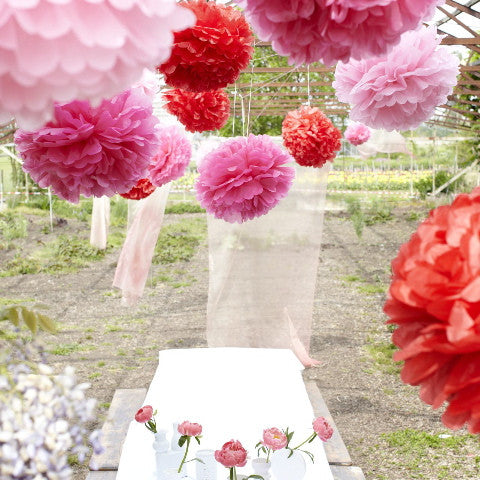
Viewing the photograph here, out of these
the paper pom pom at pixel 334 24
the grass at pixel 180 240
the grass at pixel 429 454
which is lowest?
the grass at pixel 180 240

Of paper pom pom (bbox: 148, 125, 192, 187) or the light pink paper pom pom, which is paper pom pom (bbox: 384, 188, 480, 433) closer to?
the light pink paper pom pom

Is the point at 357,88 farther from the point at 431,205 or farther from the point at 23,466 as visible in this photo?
the point at 431,205

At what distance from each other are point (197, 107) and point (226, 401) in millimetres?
1533

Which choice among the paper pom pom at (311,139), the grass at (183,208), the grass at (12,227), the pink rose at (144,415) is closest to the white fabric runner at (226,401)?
the pink rose at (144,415)

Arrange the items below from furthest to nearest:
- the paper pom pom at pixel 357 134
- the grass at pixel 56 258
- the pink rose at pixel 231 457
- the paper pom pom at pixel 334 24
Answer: the grass at pixel 56 258 → the paper pom pom at pixel 357 134 → the pink rose at pixel 231 457 → the paper pom pom at pixel 334 24

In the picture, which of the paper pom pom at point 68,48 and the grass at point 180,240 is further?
the grass at point 180,240

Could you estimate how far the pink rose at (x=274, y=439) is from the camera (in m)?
1.80

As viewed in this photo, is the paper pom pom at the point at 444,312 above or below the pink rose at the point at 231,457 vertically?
above

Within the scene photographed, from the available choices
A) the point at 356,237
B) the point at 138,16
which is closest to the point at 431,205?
the point at 356,237

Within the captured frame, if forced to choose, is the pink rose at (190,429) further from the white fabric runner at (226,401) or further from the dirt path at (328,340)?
the dirt path at (328,340)

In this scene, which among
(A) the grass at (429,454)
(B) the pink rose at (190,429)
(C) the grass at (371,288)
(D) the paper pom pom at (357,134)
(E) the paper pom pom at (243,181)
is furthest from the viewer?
(C) the grass at (371,288)

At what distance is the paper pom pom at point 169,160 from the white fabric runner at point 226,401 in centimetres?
102

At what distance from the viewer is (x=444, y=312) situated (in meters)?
0.37

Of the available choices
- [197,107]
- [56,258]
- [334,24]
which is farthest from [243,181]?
[56,258]
